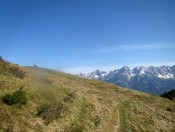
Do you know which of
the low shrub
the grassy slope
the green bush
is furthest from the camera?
the low shrub

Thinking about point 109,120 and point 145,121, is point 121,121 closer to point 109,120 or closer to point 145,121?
point 109,120

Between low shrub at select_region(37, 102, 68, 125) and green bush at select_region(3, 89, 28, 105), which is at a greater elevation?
green bush at select_region(3, 89, 28, 105)

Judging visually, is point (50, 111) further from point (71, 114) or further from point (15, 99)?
point (15, 99)

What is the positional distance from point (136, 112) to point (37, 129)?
90.2ft

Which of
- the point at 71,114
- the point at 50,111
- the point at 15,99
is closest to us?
the point at 15,99

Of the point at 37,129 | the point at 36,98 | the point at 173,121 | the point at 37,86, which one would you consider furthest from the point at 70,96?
the point at 173,121

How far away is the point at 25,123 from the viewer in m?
27.5

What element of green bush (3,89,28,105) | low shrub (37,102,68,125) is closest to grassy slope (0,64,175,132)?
low shrub (37,102,68,125)

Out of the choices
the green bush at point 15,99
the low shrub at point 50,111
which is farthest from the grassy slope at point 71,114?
the green bush at point 15,99

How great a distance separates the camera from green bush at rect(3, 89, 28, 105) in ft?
100

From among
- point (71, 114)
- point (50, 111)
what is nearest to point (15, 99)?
point (50, 111)

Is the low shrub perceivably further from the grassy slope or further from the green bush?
the green bush

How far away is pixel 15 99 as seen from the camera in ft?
101

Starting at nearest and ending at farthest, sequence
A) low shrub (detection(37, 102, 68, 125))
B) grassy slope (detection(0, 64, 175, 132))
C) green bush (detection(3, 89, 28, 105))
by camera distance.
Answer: grassy slope (detection(0, 64, 175, 132)), green bush (detection(3, 89, 28, 105)), low shrub (detection(37, 102, 68, 125))
